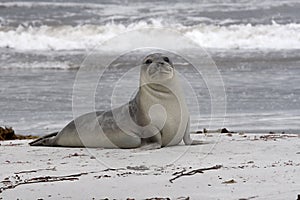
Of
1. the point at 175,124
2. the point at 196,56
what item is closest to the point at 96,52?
the point at 196,56

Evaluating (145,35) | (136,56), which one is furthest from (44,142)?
(145,35)

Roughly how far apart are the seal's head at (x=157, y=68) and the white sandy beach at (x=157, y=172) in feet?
1.85

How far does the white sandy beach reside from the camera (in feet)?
14.5

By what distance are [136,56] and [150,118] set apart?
10.3 meters

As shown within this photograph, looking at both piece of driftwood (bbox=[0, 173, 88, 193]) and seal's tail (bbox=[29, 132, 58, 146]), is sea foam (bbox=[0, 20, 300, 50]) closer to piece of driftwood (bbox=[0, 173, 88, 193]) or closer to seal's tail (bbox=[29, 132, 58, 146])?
seal's tail (bbox=[29, 132, 58, 146])

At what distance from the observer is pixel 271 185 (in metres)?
4.45

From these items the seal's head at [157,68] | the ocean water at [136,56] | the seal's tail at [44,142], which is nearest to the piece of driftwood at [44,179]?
the seal's head at [157,68]

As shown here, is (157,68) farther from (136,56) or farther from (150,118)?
(136,56)

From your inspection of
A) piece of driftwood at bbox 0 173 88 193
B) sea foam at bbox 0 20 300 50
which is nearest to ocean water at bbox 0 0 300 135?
sea foam at bbox 0 20 300 50

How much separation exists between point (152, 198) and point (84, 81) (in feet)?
27.8

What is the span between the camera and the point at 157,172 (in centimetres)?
503

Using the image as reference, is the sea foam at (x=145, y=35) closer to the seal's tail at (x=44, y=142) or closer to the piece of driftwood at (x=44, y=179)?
the seal's tail at (x=44, y=142)

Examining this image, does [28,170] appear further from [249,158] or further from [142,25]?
[142,25]

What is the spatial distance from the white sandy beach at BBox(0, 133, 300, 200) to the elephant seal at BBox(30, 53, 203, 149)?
6.0 inches
